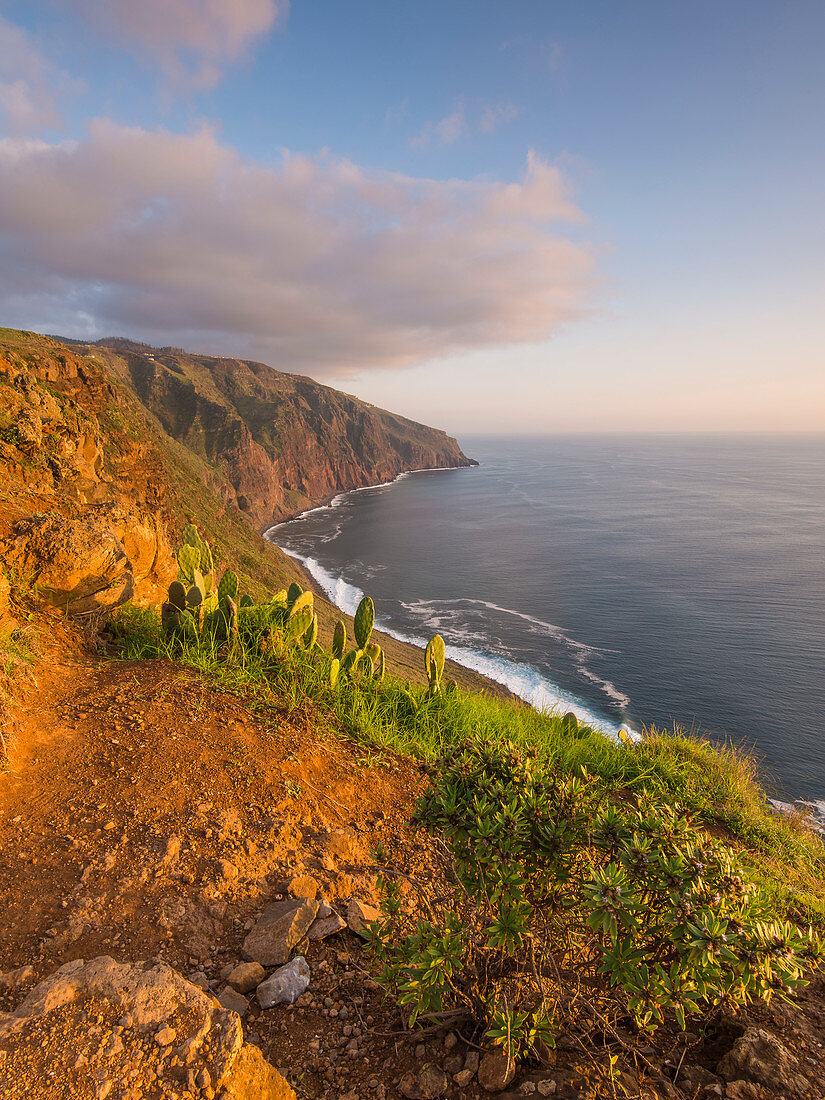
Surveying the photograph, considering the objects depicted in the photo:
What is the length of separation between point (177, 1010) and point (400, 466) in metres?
154

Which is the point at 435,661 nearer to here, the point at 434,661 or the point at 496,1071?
the point at 434,661

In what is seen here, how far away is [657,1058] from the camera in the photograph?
2.19 m

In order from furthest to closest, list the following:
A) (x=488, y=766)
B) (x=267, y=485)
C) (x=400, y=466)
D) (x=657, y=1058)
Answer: (x=400, y=466) → (x=267, y=485) → (x=488, y=766) → (x=657, y=1058)

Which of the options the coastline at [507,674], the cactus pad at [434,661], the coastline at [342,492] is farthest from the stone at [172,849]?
the coastline at [342,492]

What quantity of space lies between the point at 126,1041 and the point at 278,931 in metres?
0.92

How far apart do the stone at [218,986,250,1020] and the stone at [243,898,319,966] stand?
0.21 m

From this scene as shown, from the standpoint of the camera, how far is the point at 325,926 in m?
2.79

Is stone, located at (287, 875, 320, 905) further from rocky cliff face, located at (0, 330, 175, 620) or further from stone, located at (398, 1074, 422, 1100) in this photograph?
Result: rocky cliff face, located at (0, 330, 175, 620)

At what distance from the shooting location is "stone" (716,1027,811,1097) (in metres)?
1.99

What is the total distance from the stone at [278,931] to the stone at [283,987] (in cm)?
11

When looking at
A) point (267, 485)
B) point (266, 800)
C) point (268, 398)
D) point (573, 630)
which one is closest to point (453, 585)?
point (573, 630)

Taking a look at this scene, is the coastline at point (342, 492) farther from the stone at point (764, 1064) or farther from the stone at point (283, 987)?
the stone at point (764, 1064)

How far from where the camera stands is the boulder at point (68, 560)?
4.84 meters

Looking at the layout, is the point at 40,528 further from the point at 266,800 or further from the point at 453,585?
the point at 453,585
